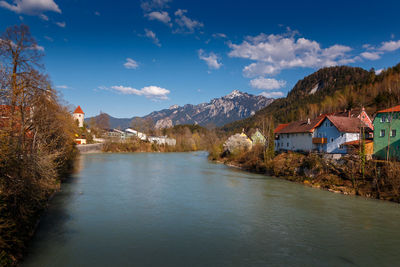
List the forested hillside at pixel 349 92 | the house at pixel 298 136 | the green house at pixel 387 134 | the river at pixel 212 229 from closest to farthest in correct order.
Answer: the river at pixel 212 229 < the green house at pixel 387 134 < the house at pixel 298 136 < the forested hillside at pixel 349 92

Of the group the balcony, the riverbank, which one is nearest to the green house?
the riverbank

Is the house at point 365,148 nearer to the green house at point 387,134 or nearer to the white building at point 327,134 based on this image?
the green house at point 387,134

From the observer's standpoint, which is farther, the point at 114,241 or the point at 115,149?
the point at 115,149

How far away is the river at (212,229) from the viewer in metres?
10.4

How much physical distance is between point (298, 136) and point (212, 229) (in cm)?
3007

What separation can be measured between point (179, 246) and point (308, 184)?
816 inches

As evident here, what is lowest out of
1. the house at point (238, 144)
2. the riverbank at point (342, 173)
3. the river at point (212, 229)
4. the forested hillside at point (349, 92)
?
the river at point (212, 229)

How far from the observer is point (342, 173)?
2666cm

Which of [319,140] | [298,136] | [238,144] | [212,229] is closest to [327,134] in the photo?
[319,140]

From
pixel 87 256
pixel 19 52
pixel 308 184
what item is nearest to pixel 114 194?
pixel 87 256

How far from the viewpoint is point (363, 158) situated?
24594 mm

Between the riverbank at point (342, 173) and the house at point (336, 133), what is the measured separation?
9.45 ft

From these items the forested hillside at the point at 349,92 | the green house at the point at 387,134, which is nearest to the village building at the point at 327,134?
the green house at the point at 387,134

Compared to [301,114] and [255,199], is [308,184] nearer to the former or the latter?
[255,199]
